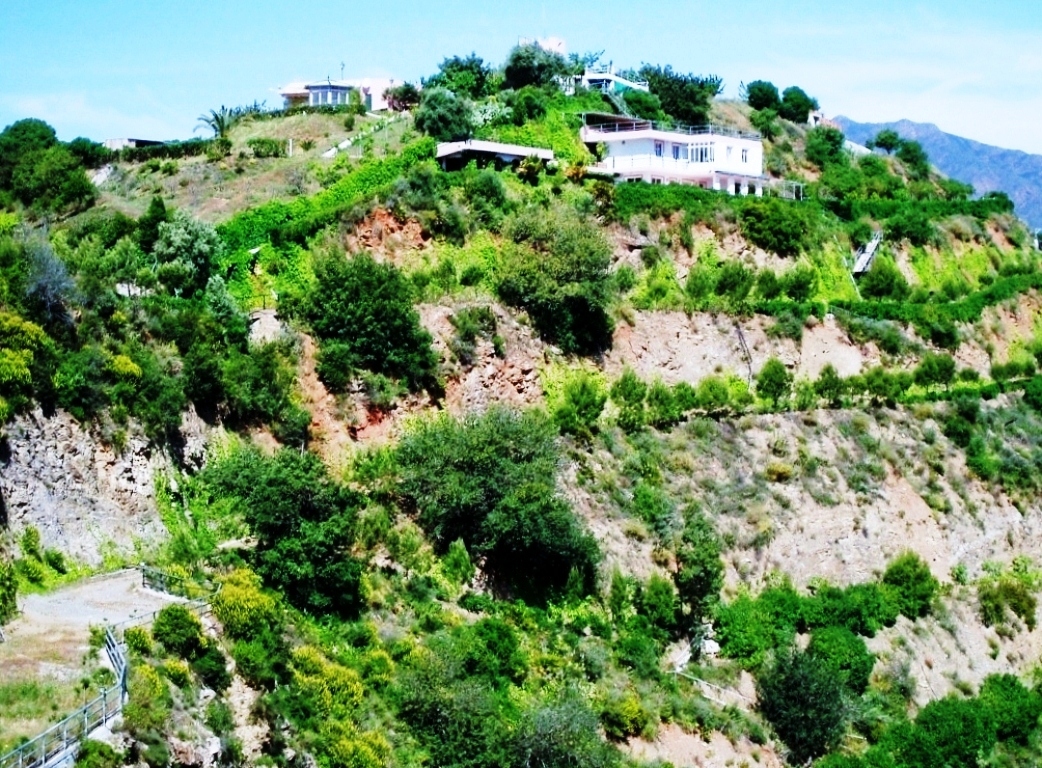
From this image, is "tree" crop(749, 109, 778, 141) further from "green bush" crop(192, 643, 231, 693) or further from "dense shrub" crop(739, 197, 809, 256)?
"green bush" crop(192, 643, 231, 693)

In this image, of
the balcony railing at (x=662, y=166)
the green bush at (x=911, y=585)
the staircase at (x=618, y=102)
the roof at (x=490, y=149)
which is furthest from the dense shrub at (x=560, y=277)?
the staircase at (x=618, y=102)

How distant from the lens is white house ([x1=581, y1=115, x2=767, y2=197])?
2601 inches

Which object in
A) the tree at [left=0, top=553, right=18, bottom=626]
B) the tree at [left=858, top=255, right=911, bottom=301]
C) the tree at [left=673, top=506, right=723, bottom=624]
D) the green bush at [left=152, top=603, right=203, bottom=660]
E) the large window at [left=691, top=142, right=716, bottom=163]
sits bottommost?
the tree at [left=673, top=506, right=723, bottom=624]

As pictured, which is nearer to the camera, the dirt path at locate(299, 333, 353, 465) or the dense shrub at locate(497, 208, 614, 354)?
the dirt path at locate(299, 333, 353, 465)

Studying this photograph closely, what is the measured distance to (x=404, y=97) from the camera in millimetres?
71500

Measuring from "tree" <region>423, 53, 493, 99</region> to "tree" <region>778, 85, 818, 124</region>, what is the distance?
17804 millimetres

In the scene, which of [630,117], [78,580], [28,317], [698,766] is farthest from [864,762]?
[630,117]

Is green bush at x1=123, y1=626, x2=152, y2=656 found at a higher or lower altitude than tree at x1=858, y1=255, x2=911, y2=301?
lower

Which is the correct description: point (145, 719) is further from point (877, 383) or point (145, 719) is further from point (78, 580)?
point (877, 383)

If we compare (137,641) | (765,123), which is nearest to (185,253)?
(137,641)

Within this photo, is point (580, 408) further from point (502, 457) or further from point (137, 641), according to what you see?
point (137, 641)

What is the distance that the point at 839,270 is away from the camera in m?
67.0

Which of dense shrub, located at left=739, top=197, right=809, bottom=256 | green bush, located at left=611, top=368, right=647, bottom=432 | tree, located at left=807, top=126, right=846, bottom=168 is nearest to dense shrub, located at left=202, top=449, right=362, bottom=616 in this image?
green bush, located at left=611, top=368, right=647, bottom=432

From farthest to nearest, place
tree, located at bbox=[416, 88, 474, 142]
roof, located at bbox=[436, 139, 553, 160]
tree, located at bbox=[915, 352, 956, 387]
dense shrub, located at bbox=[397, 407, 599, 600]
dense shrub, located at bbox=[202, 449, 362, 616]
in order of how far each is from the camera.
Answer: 1. tree, located at bbox=[915, 352, 956, 387]
2. tree, located at bbox=[416, 88, 474, 142]
3. roof, located at bbox=[436, 139, 553, 160]
4. dense shrub, located at bbox=[397, 407, 599, 600]
5. dense shrub, located at bbox=[202, 449, 362, 616]
